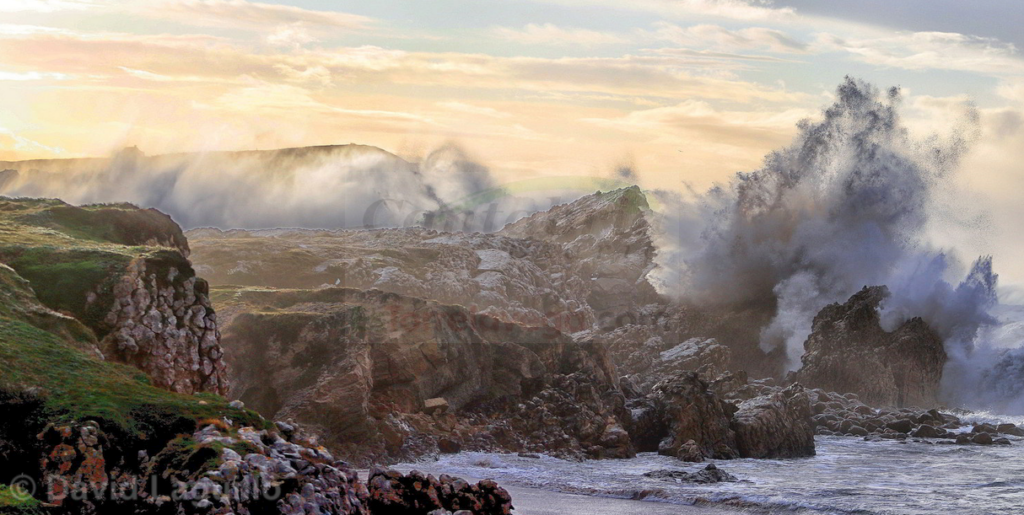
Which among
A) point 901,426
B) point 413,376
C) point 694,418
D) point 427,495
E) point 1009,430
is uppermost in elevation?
point 427,495

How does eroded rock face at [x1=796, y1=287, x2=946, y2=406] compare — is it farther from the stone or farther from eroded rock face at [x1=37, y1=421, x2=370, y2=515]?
eroded rock face at [x1=37, y1=421, x2=370, y2=515]

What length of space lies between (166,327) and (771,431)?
31.4 metres

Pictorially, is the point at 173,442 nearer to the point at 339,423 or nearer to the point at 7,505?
the point at 7,505

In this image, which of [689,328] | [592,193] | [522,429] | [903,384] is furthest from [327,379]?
[592,193]

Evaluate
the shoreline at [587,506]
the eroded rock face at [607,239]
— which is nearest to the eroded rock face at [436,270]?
the eroded rock face at [607,239]

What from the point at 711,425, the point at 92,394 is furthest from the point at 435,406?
the point at 92,394

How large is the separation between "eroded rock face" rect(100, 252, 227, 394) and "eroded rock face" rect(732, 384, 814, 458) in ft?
90.9

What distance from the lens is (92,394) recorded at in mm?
22656

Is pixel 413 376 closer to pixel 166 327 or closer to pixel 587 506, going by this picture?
pixel 587 506

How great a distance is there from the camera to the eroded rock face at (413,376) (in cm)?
4169

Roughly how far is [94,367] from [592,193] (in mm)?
133254

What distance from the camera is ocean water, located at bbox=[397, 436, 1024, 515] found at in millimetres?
35281

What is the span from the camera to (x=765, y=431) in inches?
1961

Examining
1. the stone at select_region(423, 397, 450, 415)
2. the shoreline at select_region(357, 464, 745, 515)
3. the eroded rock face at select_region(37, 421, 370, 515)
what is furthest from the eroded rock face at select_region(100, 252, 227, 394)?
the stone at select_region(423, 397, 450, 415)
